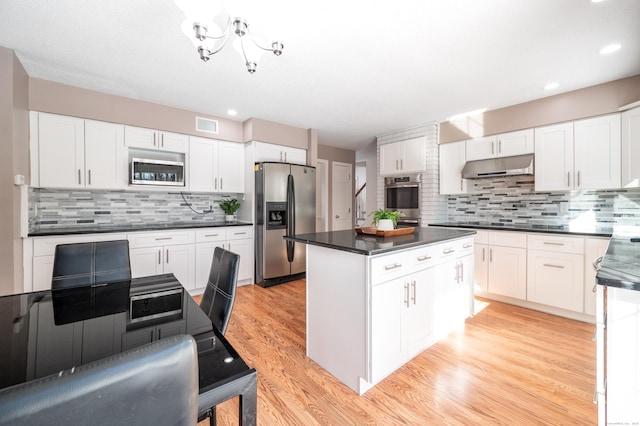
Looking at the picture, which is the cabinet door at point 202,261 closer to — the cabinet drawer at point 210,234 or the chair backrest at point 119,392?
the cabinet drawer at point 210,234

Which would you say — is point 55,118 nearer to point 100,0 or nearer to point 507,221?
point 100,0

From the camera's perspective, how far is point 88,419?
42 cm

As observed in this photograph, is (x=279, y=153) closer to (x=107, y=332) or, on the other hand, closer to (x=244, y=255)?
(x=244, y=255)

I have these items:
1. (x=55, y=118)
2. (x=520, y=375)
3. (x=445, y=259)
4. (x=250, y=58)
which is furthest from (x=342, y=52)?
(x=55, y=118)

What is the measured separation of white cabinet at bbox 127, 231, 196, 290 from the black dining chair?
2223mm

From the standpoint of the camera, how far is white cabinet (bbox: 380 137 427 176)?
171 inches

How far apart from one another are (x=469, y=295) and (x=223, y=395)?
9.00ft

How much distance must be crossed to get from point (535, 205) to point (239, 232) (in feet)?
13.4

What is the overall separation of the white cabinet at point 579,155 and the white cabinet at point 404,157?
4.72 feet

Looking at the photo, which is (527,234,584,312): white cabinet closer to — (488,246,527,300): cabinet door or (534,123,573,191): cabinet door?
(488,246,527,300): cabinet door

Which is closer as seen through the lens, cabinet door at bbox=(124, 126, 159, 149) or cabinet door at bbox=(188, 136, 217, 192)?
cabinet door at bbox=(124, 126, 159, 149)

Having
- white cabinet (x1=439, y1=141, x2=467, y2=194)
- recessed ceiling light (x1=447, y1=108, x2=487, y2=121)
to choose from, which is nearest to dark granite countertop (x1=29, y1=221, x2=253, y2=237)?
white cabinet (x1=439, y1=141, x2=467, y2=194)

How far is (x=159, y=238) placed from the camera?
3.38 metres

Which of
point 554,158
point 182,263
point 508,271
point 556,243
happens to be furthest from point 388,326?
point 554,158
